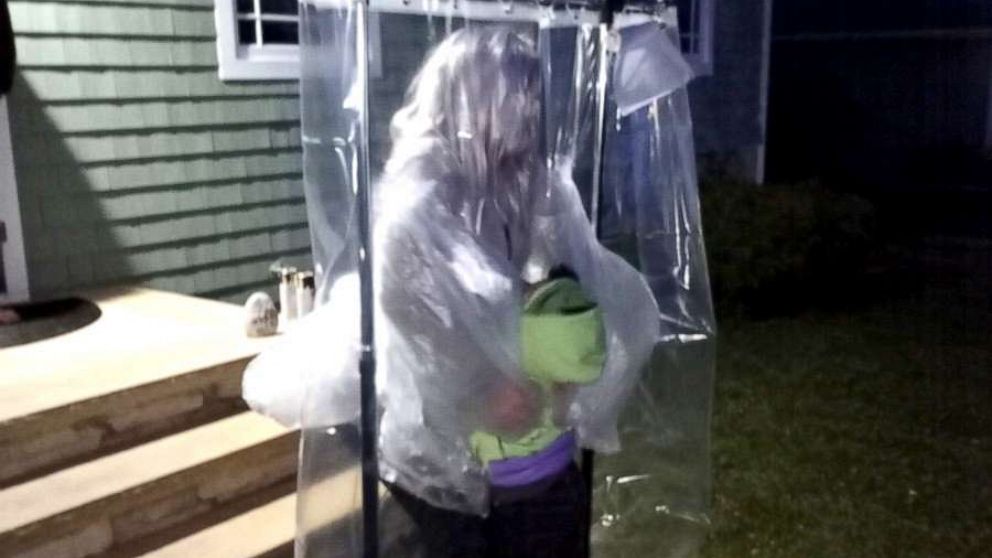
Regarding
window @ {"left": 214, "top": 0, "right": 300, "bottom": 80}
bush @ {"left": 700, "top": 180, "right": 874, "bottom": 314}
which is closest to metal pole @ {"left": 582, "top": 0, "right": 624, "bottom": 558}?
window @ {"left": 214, "top": 0, "right": 300, "bottom": 80}

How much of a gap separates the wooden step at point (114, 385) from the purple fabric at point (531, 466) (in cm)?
143

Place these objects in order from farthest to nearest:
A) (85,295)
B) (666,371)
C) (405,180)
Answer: (85,295) < (666,371) < (405,180)

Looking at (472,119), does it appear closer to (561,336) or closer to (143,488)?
(561,336)

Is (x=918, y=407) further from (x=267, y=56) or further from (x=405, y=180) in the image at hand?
(x=405, y=180)

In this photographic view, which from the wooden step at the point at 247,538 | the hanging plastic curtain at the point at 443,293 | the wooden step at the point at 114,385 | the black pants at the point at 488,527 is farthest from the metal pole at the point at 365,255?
the wooden step at the point at 114,385

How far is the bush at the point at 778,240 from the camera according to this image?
6.49 metres

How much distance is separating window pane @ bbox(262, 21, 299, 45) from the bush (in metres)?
3.17

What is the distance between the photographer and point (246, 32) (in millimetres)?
4465

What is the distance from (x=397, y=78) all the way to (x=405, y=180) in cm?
40

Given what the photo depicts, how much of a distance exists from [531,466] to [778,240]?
201 inches

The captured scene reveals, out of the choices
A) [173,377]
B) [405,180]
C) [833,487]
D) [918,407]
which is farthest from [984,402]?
[405,180]

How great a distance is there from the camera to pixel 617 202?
8.46ft

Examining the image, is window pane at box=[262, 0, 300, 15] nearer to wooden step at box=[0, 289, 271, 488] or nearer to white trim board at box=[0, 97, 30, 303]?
white trim board at box=[0, 97, 30, 303]

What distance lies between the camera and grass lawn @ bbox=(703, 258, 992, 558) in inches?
137
